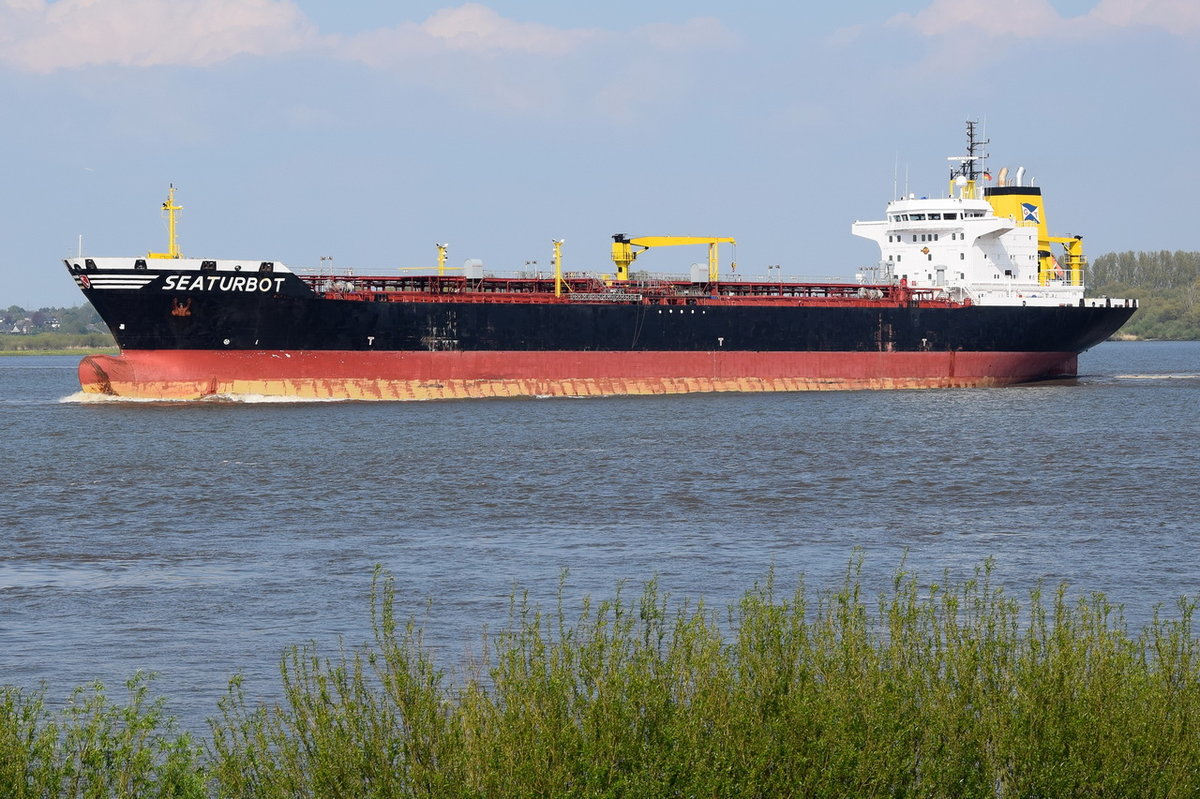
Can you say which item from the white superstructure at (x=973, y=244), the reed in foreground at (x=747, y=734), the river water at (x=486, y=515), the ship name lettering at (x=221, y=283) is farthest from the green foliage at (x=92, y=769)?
the white superstructure at (x=973, y=244)

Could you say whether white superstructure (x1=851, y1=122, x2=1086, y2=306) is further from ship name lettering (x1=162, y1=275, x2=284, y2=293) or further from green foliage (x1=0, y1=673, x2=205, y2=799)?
green foliage (x1=0, y1=673, x2=205, y2=799)

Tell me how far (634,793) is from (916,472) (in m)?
19.4

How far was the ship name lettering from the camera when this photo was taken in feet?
122

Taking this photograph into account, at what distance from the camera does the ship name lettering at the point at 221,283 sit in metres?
37.3

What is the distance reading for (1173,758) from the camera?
24.2 feet

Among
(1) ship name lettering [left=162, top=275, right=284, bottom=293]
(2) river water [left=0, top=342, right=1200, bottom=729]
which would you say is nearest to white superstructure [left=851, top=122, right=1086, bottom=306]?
(2) river water [left=0, top=342, right=1200, bottom=729]

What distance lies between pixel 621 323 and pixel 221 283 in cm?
1239

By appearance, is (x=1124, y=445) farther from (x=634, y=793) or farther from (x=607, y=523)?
(x=634, y=793)

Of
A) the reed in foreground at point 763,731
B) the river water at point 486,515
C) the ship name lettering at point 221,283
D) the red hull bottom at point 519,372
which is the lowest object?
the river water at point 486,515

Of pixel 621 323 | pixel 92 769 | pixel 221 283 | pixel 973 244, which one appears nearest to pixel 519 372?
pixel 621 323

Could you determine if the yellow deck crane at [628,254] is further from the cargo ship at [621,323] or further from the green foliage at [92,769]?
the green foliage at [92,769]

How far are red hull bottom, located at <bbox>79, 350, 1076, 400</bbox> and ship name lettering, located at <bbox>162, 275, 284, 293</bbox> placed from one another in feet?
5.93

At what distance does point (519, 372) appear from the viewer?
42094mm

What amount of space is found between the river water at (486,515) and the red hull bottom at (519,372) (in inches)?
46.3
